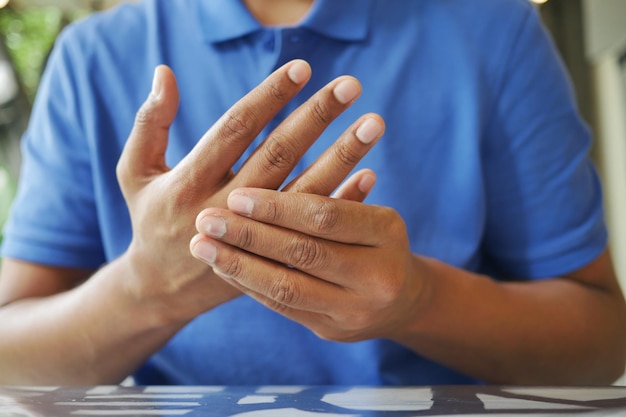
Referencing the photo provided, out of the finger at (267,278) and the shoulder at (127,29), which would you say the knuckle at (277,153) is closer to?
the finger at (267,278)

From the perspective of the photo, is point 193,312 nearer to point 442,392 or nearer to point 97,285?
point 97,285

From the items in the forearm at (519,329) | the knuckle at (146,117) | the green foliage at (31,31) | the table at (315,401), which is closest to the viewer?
the table at (315,401)

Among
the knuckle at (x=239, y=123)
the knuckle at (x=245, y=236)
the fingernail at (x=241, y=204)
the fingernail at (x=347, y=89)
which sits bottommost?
the knuckle at (x=245, y=236)

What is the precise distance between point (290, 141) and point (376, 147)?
28cm

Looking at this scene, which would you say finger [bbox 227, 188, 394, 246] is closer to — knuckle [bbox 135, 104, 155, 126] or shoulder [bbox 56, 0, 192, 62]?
knuckle [bbox 135, 104, 155, 126]

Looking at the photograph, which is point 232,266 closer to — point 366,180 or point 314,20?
point 366,180

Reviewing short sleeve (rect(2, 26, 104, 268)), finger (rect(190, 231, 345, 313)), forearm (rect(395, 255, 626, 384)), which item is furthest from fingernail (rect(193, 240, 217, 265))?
short sleeve (rect(2, 26, 104, 268))

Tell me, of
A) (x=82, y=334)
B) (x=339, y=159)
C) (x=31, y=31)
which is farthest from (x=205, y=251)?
(x=31, y=31)

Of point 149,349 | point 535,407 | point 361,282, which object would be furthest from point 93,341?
point 535,407

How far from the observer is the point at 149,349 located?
698 mm

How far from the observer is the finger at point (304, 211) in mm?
497

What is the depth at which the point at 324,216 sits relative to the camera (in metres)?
0.50

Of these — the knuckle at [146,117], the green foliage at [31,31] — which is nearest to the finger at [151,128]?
the knuckle at [146,117]

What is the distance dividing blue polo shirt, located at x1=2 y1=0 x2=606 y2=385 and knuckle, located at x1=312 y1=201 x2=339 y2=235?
275 mm
